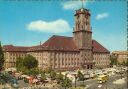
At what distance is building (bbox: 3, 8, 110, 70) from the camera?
10250cm

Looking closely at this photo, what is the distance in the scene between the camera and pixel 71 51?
10956 centimetres

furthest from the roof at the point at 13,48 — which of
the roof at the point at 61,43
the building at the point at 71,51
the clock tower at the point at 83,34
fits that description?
the clock tower at the point at 83,34

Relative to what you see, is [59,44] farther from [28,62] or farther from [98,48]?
[98,48]

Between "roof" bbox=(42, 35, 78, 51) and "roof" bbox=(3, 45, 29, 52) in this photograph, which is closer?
"roof" bbox=(42, 35, 78, 51)

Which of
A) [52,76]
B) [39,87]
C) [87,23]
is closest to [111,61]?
[87,23]

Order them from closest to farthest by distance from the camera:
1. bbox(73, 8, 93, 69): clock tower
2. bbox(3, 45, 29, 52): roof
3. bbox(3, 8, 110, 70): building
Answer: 1. bbox(3, 8, 110, 70): building
2. bbox(73, 8, 93, 69): clock tower
3. bbox(3, 45, 29, 52): roof

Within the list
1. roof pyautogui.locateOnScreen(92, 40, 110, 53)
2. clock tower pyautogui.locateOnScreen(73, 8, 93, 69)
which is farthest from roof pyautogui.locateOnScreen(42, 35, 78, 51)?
roof pyautogui.locateOnScreen(92, 40, 110, 53)

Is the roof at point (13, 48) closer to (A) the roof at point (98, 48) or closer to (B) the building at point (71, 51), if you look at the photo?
(B) the building at point (71, 51)

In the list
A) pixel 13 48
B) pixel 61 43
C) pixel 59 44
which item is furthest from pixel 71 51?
pixel 13 48

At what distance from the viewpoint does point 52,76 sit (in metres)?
70.8

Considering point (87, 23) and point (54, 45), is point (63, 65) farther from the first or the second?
point (87, 23)

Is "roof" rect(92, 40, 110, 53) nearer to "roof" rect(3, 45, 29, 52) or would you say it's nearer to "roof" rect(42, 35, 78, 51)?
"roof" rect(42, 35, 78, 51)

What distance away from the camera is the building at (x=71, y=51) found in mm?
102500

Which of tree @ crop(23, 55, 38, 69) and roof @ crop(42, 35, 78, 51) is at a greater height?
roof @ crop(42, 35, 78, 51)
